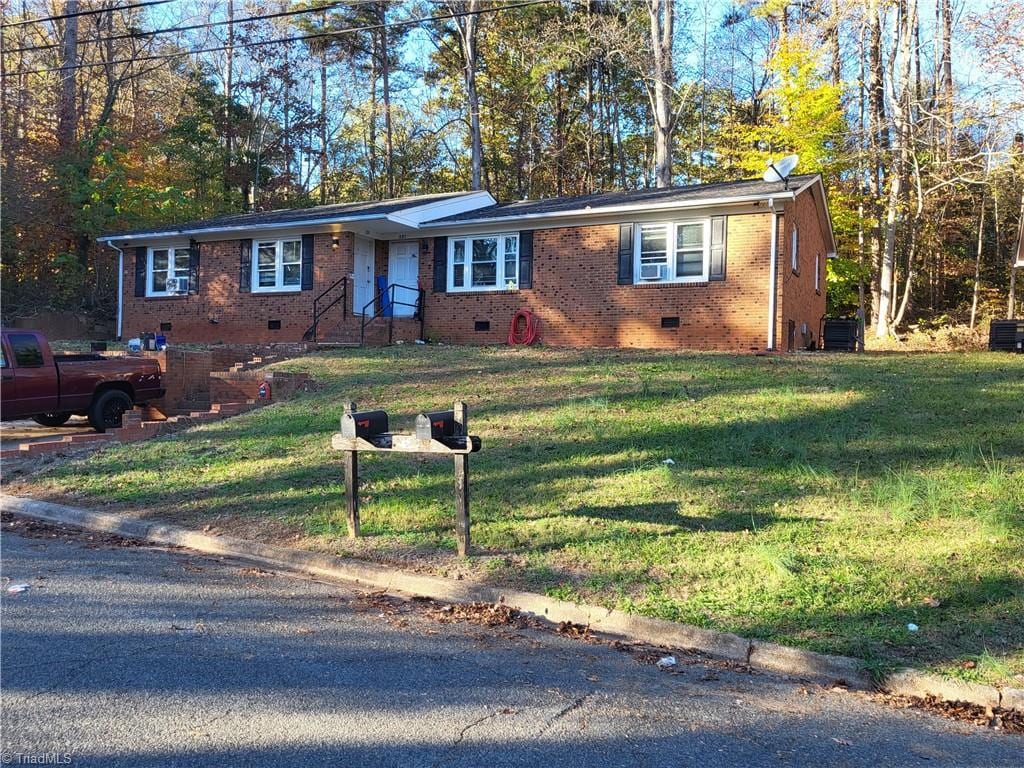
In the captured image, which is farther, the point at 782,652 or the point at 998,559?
the point at 998,559

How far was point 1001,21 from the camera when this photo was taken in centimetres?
1911

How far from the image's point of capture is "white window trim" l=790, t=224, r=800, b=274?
1834 centimetres

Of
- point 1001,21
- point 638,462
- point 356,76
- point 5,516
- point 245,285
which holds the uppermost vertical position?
point 356,76

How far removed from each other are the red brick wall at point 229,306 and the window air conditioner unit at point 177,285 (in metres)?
0.22

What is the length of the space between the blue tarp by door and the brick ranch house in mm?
49

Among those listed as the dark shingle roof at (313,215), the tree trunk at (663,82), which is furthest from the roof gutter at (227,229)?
the tree trunk at (663,82)

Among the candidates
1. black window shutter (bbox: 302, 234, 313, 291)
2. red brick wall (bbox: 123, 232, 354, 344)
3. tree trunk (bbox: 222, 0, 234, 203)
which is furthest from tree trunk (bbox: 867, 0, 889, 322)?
tree trunk (bbox: 222, 0, 234, 203)

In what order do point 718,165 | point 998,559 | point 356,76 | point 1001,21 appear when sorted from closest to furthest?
point 998,559 → point 1001,21 → point 718,165 → point 356,76

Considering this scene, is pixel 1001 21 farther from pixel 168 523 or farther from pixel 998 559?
pixel 168 523

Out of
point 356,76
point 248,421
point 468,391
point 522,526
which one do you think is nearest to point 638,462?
point 522,526

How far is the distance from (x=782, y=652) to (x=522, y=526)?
2679mm

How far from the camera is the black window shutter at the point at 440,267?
822 inches

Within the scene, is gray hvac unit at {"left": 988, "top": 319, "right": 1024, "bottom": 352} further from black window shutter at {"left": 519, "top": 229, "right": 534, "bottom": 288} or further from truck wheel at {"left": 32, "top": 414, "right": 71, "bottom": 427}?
truck wheel at {"left": 32, "top": 414, "right": 71, "bottom": 427}

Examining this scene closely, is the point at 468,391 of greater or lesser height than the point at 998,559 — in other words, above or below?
above
